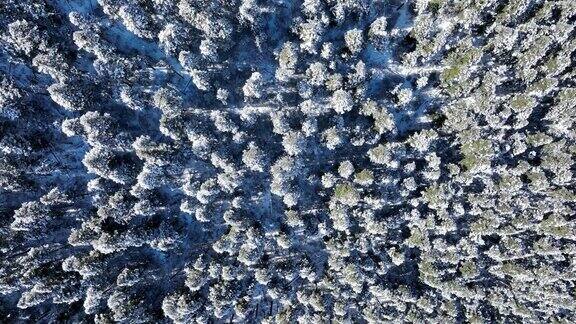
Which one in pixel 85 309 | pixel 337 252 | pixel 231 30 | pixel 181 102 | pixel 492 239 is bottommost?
pixel 85 309

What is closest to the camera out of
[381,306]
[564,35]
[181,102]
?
[564,35]

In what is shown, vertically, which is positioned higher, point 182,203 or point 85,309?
point 182,203

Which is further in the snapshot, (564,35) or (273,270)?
(273,270)

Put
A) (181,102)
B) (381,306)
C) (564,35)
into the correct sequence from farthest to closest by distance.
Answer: (381,306) → (181,102) → (564,35)

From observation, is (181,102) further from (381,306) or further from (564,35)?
(564,35)

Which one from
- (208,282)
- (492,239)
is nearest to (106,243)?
(208,282)

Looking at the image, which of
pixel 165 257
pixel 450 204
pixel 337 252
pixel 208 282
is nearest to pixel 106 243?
pixel 165 257
